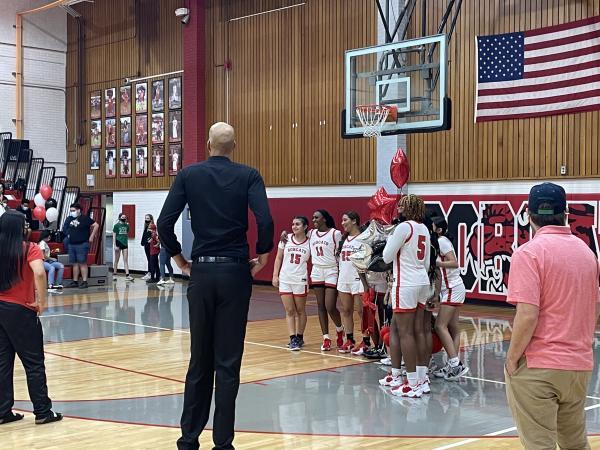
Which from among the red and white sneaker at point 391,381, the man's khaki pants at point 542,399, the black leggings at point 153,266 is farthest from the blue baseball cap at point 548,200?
the black leggings at point 153,266

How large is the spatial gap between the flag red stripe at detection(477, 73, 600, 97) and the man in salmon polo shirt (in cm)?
1141

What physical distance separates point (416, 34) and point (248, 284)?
1305 centimetres

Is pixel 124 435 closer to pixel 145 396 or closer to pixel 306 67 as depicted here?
pixel 145 396

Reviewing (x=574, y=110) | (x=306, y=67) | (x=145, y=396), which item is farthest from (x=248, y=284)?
(x=306, y=67)

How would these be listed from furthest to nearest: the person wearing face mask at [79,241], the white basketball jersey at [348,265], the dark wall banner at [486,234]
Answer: the person wearing face mask at [79,241] < the dark wall banner at [486,234] < the white basketball jersey at [348,265]

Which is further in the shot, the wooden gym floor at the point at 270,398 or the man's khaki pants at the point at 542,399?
the wooden gym floor at the point at 270,398

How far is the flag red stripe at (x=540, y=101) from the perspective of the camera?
47.0 ft

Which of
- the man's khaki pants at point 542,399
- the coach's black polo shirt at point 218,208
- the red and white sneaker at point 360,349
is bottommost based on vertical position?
the red and white sneaker at point 360,349

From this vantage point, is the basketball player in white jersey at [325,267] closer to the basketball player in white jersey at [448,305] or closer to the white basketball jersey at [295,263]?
the white basketball jersey at [295,263]

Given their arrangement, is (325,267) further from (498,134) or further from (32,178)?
(32,178)

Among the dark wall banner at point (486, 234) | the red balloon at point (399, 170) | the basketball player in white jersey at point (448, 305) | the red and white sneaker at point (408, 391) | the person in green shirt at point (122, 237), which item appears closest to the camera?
the red and white sneaker at point (408, 391)

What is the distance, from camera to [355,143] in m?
18.4

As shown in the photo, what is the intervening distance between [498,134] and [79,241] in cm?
983

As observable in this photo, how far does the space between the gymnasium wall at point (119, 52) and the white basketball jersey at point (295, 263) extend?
13.3 metres
